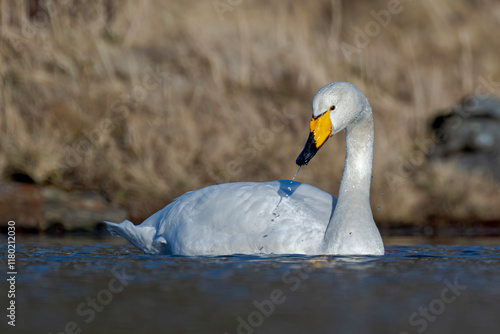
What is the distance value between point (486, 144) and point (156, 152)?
4.13m

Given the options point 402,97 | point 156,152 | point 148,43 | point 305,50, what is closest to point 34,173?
point 156,152

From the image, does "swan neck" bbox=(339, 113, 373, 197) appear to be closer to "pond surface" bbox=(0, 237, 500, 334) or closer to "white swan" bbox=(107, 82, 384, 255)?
"white swan" bbox=(107, 82, 384, 255)

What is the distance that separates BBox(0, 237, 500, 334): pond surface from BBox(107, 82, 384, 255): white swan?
14 centimetres

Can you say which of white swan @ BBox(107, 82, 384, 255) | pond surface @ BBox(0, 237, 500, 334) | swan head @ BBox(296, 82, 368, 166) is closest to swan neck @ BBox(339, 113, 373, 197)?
white swan @ BBox(107, 82, 384, 255)

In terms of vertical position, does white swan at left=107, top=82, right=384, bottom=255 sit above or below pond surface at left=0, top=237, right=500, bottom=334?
above

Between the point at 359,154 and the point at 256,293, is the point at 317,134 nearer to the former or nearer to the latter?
the point at 359,154

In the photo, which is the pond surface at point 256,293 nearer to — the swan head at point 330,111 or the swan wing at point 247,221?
the swan wing at point 247,221

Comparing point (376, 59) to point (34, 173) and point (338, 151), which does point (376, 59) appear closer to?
point (338, 151)

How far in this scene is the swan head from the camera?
7035 mm

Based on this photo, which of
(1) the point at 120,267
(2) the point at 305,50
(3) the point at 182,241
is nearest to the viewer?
(1) the point at 120,267

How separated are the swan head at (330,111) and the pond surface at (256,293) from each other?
86 centimetres

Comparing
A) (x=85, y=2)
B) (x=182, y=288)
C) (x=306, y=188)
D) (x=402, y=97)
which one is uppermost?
(x=85, y=2)

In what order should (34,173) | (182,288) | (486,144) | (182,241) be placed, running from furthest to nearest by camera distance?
1. (486,144)
2. (34,173)
3. (182,241)
4. (182,288)

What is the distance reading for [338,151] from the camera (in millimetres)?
11656
